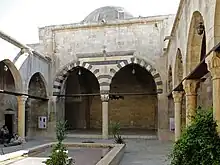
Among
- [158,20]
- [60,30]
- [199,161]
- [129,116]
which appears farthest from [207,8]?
[129,116]

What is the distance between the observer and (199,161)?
4.15m

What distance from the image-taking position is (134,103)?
2064 cm

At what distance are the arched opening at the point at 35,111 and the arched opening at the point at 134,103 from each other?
6360 mm

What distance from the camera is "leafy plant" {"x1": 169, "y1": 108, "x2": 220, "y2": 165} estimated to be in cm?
409

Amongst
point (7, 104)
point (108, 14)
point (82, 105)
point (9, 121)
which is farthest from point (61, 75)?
point (108, 14)

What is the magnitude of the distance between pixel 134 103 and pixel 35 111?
7.60 m

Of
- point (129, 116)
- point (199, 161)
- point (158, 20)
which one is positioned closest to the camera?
point (199, 161)

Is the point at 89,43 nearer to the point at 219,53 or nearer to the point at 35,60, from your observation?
the point at 35,60

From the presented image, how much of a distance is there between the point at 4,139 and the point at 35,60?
3.87 metres

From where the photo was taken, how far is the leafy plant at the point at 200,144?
4086mm

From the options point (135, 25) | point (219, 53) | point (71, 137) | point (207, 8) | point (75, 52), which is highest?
point (135, 25)

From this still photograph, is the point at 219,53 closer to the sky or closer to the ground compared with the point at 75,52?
closer to the ground

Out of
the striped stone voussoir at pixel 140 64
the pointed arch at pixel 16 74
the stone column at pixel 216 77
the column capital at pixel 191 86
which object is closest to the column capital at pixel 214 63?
the stone column at pixel 216 77

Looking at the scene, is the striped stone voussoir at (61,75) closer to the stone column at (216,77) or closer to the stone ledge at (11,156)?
the stone ledge at (11,156)
